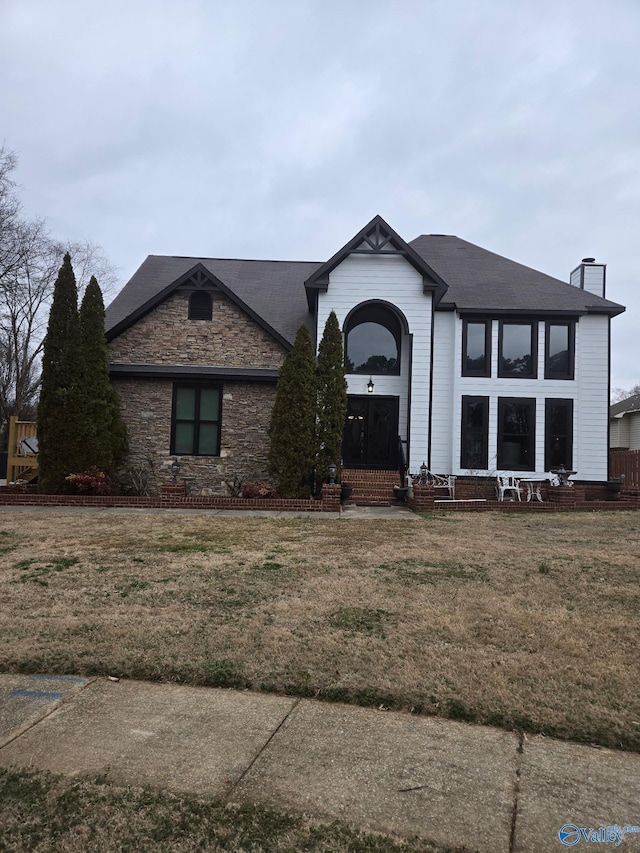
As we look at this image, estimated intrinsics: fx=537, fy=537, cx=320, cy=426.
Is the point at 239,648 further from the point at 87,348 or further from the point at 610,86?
the point at 610,86

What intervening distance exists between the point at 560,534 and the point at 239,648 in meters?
7.15

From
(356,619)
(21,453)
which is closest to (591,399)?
(356,619)

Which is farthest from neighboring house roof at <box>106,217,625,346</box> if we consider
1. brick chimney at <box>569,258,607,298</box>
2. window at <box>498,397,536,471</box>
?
window at <box>498,397,536,471</box>

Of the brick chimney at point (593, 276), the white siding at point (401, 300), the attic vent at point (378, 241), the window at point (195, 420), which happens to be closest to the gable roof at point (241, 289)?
the white siding at point (401, 300)

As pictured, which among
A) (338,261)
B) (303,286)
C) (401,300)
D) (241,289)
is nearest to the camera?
(338,261)

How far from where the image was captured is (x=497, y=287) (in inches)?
688

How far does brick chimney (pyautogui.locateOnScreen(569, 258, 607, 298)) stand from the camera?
18188 millimetres

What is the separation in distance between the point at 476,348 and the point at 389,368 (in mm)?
2734

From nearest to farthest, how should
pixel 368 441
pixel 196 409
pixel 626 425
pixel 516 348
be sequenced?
pixel 196 409 → pixel 368 441 → pixel 516 348 → pixel 626 425

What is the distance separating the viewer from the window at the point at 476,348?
16516 mm

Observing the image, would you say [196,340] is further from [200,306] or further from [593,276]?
[593,276]

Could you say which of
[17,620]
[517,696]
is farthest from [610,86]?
[17,620]

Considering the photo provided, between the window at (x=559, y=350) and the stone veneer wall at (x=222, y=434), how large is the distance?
8556 mm

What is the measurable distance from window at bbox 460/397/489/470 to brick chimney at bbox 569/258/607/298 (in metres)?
5.96
